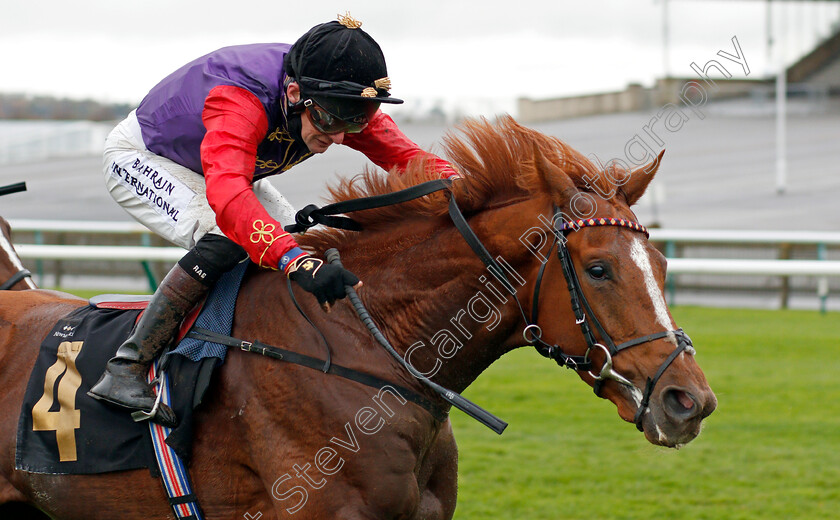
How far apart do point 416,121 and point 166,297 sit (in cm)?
2815

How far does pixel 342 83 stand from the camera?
273 centimetres

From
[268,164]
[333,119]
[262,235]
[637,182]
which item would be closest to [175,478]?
[262,235]

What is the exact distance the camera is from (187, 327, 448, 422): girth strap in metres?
2.69

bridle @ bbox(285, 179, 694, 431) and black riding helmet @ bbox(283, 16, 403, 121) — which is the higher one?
black riding helmet @ bbox(283, 16, 403, 121)

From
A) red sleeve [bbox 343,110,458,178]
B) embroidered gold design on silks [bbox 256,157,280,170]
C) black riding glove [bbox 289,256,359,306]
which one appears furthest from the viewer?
red sleeve [bbox 343,110,458,178]

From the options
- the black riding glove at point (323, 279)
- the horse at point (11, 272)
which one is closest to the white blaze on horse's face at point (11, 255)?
the horse at point (11, 272)

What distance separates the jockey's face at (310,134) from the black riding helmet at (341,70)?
0.03 metres

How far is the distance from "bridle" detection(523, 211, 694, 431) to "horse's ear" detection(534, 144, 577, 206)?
0.04 metres

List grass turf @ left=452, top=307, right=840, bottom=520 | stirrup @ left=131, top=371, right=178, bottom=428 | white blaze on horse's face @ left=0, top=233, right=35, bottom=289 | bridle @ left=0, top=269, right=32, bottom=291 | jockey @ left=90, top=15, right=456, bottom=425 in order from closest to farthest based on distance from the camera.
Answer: jockey @ left=90, top=15, right=456, bottom=425
stirrup @ left=131, top=371, right=178, bottom=428
bridle @ left=0, top=269, right=32, bottom=291
white blaze on horse's face @ left=0, top=233, right=35, bottom=289
grass turf @ left=452, top=307, right=840, bottom=520

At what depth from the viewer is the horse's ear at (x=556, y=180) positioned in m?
2.60

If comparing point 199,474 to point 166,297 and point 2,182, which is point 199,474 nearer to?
point 166,297

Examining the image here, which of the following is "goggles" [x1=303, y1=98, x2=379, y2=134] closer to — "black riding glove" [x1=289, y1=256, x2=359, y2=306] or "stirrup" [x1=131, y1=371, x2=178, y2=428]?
"black riding glove" [x1=289, y1=256, x2=359, y2=306]

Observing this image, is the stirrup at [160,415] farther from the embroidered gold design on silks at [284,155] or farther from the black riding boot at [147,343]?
the embroidered gold design on silks at [284,155]

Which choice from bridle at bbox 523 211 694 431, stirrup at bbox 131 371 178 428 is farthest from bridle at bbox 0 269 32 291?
bridle at bbox 523 211 694 431
